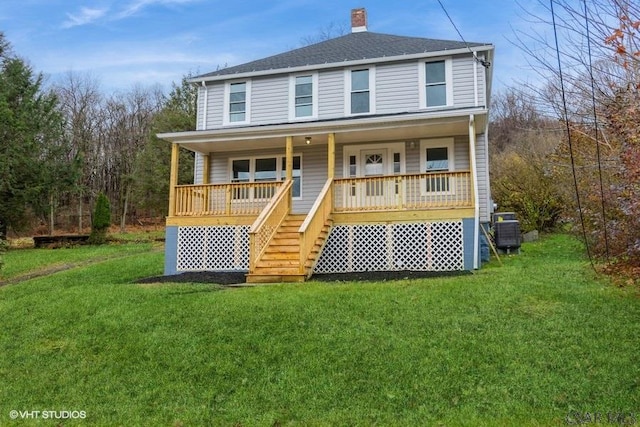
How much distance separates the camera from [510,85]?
5.77 metres

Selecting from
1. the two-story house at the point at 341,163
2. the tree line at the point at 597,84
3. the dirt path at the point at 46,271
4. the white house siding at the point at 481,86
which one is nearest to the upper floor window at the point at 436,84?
the two-story house at the point at 341,163

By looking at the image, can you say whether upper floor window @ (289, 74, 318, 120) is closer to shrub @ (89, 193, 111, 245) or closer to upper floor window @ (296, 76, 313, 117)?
upper floor window @ (296, 76, 313, 117)

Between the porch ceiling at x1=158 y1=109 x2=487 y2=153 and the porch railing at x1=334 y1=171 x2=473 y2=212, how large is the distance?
133 centimetres

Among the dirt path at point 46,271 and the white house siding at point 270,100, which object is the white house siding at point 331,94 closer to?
the white house siding at point 270,100

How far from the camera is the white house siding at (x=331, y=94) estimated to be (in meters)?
14.8

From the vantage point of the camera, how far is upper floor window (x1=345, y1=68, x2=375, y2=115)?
14.6 metres

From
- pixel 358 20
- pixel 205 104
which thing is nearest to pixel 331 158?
pixel 205 104

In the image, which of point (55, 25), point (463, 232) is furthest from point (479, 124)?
point (55, 25)

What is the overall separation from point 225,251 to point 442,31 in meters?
7.85

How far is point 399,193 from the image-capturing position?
11.4 metres

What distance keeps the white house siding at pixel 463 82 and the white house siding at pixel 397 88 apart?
3.54 feet

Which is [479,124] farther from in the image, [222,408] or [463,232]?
[222,408]

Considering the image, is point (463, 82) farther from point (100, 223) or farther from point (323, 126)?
point (100, 223)

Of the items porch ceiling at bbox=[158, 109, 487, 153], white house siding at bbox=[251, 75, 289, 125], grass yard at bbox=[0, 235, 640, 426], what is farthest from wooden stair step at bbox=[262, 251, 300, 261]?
white house siding at bbox=[251, 75, 289, 125]
